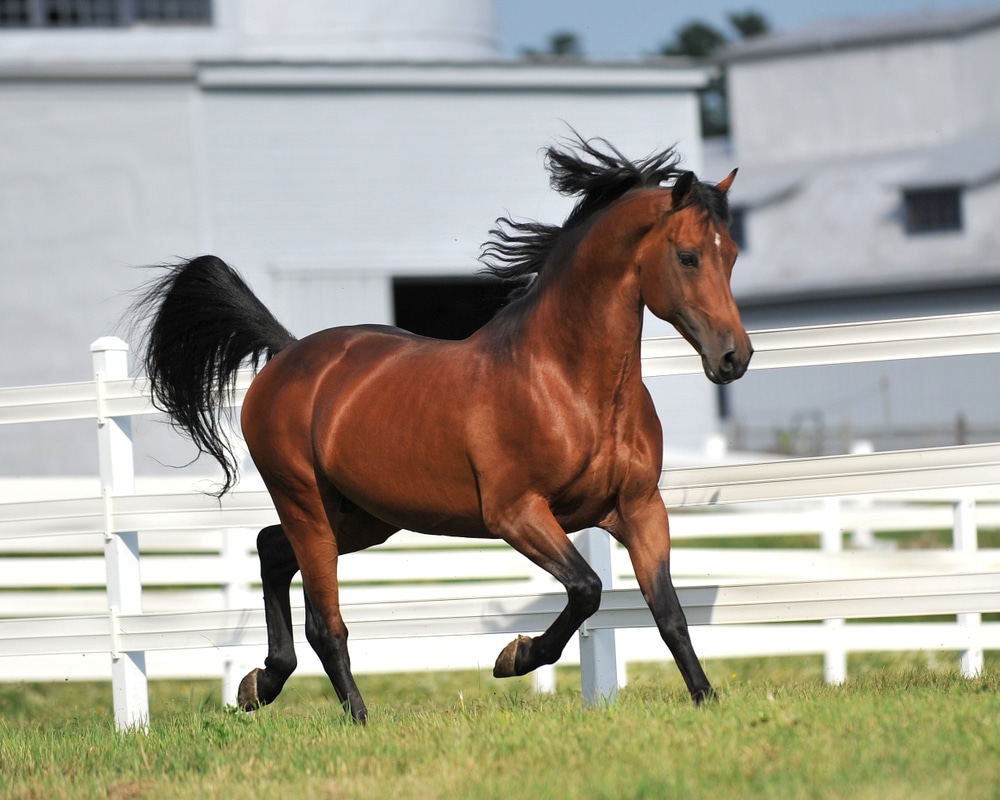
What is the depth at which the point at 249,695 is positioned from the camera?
5828mm

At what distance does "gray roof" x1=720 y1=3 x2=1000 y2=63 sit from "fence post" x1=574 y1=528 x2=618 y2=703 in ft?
132

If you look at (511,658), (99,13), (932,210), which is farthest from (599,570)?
(932,210)

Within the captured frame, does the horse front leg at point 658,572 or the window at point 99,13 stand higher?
the window at point 99,13

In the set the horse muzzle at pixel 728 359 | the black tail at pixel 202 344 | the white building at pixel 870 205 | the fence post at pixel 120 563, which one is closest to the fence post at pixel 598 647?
the horse muzzle at pixel 728 359

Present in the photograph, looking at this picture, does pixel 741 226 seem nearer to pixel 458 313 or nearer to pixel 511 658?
pixel 458 313

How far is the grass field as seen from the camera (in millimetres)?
3791

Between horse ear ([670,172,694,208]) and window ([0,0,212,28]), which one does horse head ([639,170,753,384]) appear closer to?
horse ear ([670,172,694,208])

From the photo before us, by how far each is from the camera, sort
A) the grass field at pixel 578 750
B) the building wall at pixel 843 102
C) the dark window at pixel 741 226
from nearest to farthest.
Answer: the grass field at pixel 578 750
the dark window at pixel 741 226
the building wall at pixel 843 102

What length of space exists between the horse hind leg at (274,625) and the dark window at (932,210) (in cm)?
3498

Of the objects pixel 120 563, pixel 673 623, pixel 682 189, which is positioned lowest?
pixel 673 623

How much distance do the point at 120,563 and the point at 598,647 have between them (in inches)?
90.5

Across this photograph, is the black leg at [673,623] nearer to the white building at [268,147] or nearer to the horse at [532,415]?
the horse at [532,415]

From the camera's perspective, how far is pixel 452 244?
20078 mm

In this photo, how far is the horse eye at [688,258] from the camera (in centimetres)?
457
